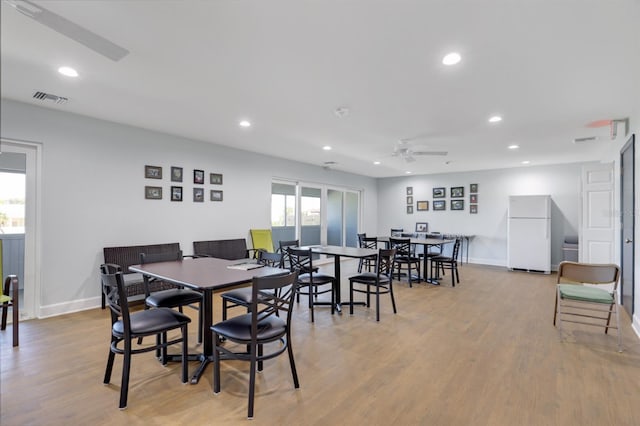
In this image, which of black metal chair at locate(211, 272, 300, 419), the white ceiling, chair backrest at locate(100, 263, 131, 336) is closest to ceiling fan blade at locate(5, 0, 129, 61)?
the white ceiling

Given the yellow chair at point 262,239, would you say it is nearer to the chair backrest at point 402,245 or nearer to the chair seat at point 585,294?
the chair backrest at point 402,245

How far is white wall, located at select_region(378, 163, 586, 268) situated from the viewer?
739 centimetres

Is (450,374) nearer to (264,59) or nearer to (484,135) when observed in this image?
→ (264,59)

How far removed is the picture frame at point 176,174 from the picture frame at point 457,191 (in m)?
6.98

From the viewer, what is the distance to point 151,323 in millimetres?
2318

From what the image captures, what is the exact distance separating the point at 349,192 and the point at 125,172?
19.9 ft

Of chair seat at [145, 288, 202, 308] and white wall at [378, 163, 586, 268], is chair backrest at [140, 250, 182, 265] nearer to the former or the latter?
chair seat at [145, 288, 202, 308]

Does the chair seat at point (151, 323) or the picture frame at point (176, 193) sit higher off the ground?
the picture frame at point (176, 193)

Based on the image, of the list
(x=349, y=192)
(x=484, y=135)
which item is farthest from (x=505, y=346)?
(x=349, y=192)

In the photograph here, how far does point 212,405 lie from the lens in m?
2.17

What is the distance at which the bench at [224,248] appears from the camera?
5.35m

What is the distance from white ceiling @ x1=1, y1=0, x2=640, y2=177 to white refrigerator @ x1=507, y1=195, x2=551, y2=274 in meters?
2.56

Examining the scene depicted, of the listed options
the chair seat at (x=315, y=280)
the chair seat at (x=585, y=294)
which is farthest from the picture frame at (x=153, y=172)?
the chair seat at (x=585, y=294)

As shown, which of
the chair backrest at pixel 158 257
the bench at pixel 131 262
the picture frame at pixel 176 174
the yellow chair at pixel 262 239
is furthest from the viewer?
the yellow chair at pixel 262 239
